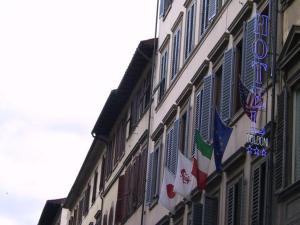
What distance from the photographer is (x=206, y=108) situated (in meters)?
23.7

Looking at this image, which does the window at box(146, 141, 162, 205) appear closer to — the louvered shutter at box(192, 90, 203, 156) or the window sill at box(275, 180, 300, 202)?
the louvered shutter at box(192, 90, 203, 156)

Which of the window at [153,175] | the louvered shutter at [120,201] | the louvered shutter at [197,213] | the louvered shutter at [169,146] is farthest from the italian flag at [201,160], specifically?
the louvered shutter at [120,201]

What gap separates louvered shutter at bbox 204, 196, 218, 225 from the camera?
21547 mm

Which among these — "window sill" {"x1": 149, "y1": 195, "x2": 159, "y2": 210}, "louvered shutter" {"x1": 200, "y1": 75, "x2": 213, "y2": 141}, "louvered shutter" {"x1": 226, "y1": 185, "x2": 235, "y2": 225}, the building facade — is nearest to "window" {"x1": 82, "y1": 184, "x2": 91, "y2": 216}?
the building facade

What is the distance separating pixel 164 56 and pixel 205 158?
1200cm

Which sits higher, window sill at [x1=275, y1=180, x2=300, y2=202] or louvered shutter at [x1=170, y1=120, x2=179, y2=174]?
louvered shutter at [x1=170, y1=120, x2=179, y2=174]

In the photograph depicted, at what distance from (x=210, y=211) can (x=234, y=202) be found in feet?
5.38

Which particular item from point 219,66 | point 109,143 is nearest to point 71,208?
point 109,143

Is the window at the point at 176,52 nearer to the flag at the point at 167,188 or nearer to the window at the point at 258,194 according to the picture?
the flag at the point at 167,188

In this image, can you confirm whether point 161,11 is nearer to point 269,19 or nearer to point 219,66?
point 219,66

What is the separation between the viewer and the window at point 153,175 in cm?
2959

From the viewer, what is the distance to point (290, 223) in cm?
1653

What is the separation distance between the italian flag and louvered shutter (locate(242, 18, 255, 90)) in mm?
1605

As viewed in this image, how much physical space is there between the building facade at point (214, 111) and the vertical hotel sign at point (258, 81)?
0.02 meters
